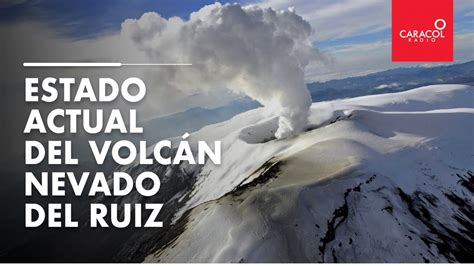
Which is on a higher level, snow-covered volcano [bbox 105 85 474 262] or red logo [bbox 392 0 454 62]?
red logo [bbox 392 0 454 62]

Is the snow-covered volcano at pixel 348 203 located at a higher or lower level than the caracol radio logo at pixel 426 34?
lower

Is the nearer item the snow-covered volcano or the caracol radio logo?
the snow-covered volcano

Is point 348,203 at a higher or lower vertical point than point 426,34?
lower

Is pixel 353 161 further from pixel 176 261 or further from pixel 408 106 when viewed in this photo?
pixel 408 106

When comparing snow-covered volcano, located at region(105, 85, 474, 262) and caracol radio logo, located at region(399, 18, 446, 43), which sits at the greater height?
caracol radio logo, located at region(399, 18, 446, 43)

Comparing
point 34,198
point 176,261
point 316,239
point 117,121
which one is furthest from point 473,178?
point 34,198

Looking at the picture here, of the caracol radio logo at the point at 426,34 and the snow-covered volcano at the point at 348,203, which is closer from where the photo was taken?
the snow-covered volcano at the point at 348,203

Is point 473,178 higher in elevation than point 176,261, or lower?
higher

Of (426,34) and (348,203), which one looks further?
(426,34)
